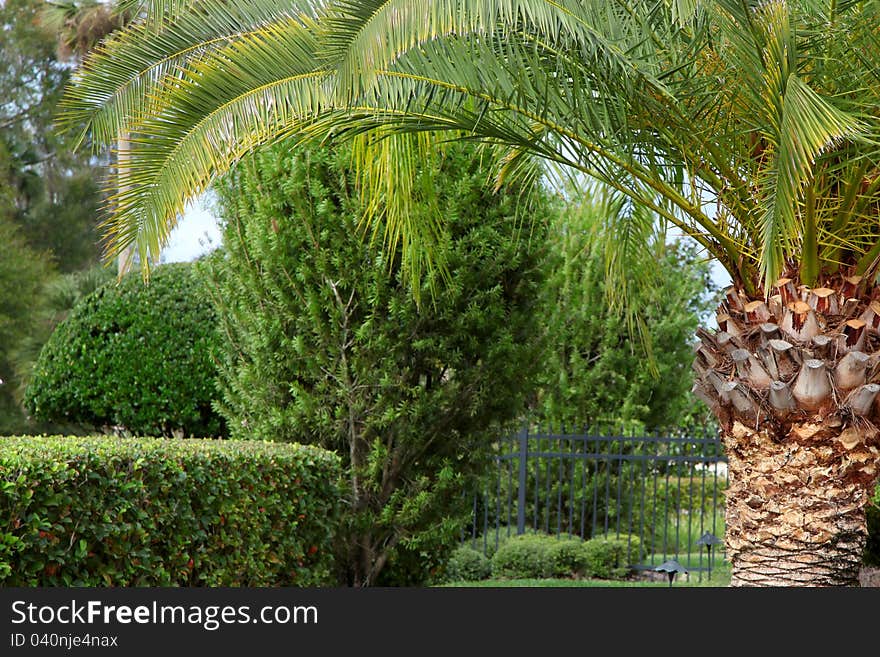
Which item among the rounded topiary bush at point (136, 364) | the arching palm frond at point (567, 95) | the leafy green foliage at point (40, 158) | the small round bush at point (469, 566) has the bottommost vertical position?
the small round bush at point (469, 566)

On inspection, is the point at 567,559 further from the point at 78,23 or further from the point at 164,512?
the point at 78,23

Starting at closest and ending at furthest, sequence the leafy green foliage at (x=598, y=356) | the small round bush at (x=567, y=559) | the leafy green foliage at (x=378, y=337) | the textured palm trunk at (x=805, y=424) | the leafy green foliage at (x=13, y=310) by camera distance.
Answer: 1. the textured palm trunk at (x=805, y=424)
2. the leafy green foliage at (x=378, y=337)
3. the small round bush at (x=567, y=559)
4. the leafy green foliage at (x=598, y=356)
5. the leafy green foliage at (x=13, y=310)

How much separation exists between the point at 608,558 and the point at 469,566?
1.63 m

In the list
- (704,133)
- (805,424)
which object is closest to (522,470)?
(805,424)

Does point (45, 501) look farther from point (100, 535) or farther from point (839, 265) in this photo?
point (839, 265)

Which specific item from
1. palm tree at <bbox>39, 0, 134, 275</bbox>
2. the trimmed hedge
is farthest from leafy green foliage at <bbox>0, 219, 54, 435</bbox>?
the trimmed hedge

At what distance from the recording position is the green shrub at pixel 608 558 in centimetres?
1043

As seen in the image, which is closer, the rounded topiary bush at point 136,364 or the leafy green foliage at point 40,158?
the rounded topiary bush at point 136,364

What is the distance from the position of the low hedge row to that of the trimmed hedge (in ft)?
12.4

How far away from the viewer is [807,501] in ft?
17.4

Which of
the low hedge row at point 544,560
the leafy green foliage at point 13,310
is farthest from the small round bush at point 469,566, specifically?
the leafy green foliage at point 13,310

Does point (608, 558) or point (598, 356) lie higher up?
point (598, 356)

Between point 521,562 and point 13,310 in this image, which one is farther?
point 13,310

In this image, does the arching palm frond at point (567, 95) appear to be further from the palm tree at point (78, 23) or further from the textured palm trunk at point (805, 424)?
the palm tree at point (78, 23)
